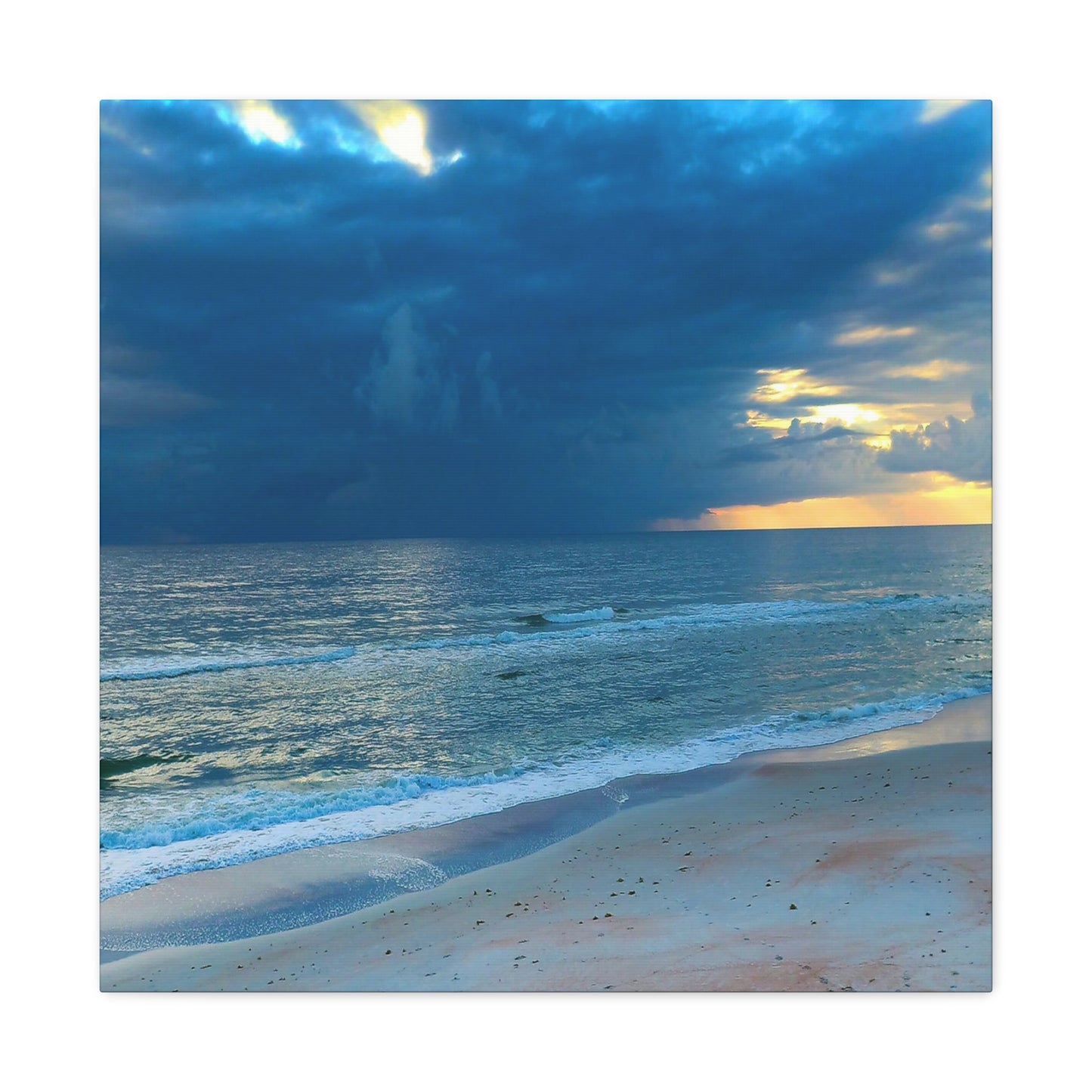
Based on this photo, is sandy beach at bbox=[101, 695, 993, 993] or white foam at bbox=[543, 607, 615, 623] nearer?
sandy beach at bbox=[101, 695, 993, 993]

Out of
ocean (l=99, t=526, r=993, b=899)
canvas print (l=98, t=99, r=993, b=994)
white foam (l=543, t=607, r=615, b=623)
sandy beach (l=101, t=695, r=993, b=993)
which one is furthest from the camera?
white foam (l=543, t=607, r=615, b=623)

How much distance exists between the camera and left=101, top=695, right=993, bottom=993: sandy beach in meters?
3.19

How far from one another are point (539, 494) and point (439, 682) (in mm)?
1970

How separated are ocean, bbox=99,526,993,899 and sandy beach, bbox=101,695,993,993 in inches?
13.7

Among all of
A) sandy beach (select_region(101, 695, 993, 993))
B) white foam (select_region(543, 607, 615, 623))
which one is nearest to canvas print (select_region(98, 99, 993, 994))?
sandy beach (select_region(101, 695, 993, 993))

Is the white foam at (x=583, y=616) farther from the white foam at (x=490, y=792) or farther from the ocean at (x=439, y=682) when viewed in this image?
the white foam at (x=490, y=792)

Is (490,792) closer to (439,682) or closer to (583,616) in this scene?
(439,682)

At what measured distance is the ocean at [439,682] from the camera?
367 centimetres

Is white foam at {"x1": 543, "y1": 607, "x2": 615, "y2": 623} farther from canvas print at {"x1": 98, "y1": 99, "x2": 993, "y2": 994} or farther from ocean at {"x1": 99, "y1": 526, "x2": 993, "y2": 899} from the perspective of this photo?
canvas print at {"x1": 98, "y1": 99, "x2": 993, "y2": 994}

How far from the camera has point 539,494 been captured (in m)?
5.13

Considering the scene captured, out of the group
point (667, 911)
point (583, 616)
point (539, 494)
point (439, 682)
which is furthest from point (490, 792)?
point (583, 616)
